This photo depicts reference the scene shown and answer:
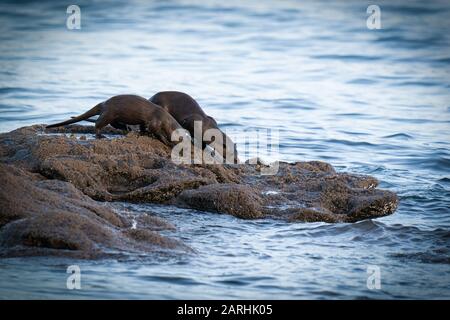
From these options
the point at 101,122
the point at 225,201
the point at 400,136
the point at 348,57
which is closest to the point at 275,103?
the point at 400,136

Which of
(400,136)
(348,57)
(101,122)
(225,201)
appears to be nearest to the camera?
(225,201)

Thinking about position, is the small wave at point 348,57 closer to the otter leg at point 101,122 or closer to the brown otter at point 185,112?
the brown otter at point 185,112

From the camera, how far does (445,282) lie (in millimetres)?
5176

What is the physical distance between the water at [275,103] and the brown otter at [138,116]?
1347 mm

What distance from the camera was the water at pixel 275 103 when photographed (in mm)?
5051

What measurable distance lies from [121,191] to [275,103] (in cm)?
633

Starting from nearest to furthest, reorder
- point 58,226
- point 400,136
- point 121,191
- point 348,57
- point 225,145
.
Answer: point 58,226 < point 121,191 < point 225,145 < point 400,136 < point 348,57

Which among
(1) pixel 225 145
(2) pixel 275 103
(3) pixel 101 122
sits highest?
(3) pixel 101 122

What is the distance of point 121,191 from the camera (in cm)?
675

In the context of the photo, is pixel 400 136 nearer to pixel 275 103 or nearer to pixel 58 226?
pixel 275 103

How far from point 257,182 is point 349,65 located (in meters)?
9.05

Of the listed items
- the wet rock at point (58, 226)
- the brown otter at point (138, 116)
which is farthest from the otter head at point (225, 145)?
the wet rock at point (58, 226)

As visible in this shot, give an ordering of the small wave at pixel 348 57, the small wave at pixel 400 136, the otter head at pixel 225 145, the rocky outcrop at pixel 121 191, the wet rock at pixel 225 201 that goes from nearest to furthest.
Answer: the rocky outcrop at pixel 121 191
the wet rock at pixel 225 201
the otter head at pixel 225 145
the small wave at pixel 400 136
the small wave at pixel 348 57
